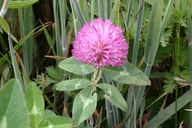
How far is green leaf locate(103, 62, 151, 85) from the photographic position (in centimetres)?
64

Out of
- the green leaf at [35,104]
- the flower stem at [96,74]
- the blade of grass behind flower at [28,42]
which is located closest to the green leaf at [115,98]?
the flower stem at [96,74]

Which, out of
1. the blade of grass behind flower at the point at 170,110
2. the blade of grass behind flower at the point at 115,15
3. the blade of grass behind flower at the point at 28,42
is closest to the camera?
the blade of grass behind flower at the point at 115,15

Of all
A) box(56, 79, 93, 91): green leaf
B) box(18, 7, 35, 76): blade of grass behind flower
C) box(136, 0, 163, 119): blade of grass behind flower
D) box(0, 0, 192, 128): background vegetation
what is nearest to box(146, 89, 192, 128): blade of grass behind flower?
box(0, 0, 192, 128): background vegetation

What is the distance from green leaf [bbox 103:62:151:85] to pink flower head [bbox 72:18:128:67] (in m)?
0.04

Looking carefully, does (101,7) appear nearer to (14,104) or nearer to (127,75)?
(127,75)

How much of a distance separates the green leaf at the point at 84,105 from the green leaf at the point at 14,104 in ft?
0.59

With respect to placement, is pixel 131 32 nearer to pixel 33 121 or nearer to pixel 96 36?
pixel 96 36

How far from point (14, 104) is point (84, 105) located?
0.68 feet

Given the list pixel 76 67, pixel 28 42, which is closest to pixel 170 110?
pixel 76 67

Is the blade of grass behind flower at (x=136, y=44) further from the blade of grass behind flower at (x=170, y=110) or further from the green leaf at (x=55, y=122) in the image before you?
the green leaf at (x=55, y=122)

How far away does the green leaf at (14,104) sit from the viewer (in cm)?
42

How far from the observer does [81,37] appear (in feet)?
2.02

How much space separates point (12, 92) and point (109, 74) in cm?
26

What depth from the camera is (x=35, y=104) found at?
57 cm
